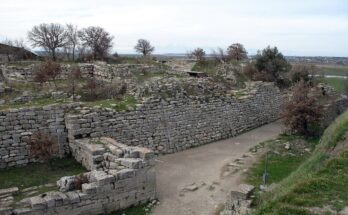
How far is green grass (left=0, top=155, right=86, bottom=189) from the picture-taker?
11288 millimetres

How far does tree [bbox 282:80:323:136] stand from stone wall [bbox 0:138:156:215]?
867 cm

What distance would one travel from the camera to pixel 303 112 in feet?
56.4

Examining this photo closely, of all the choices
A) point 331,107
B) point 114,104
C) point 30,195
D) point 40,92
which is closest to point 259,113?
point 331,107

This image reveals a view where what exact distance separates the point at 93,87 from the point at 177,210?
1007 cm

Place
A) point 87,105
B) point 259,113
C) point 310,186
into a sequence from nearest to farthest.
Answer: point 310,186 → point 87,105 → point 259,113

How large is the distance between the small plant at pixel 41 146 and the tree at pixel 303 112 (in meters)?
10.2

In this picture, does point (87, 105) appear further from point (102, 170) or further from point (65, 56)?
point (65, 56)

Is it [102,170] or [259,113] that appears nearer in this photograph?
[102,170]

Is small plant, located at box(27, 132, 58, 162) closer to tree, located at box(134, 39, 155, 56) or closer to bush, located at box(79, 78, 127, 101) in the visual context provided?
bush, located at box(79, 78, 127, 101)

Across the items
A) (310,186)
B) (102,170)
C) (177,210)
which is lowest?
(177,210)

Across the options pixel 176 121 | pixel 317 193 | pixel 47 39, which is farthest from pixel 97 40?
pixel 317 193

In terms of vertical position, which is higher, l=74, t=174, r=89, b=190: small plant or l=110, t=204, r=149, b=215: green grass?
l=74, t=174, r=89, b=190: small plant

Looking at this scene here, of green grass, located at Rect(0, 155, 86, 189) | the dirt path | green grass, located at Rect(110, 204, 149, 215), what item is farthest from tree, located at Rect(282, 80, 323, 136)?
green grass, located at Rect(0, 155, 86, 189)

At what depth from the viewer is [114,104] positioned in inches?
570
